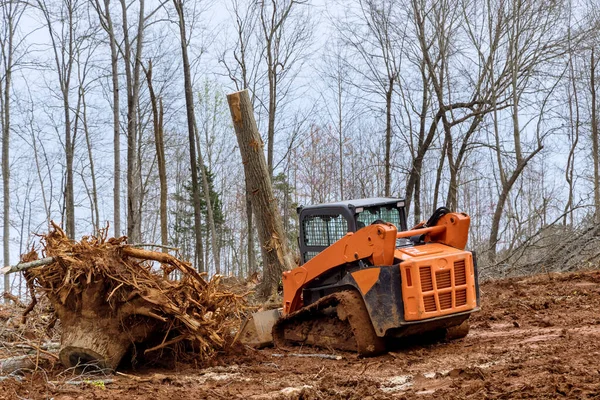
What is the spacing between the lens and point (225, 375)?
21.0ft

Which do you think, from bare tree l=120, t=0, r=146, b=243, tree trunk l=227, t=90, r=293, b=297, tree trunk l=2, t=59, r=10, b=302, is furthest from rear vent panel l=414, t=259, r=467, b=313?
tree trunk l=2, t=59, r=10, b=302

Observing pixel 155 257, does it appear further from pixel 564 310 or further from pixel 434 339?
pixel 564 310

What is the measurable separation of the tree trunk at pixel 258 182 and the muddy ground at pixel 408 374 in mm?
3111

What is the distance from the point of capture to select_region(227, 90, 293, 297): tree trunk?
10852mm

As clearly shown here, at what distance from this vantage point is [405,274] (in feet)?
22.0

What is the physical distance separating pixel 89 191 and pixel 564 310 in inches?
782

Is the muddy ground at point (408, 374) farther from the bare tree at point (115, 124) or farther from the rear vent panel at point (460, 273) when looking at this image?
the bare tree at point (115, 124)

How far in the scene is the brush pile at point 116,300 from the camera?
650 centimetres

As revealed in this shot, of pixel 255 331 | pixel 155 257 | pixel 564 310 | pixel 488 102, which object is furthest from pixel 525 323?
pixel 488 102

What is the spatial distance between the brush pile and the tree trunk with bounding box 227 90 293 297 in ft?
12.9

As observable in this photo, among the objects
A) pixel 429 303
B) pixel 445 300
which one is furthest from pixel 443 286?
pixel 429 303

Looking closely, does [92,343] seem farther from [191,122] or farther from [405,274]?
[191,122]

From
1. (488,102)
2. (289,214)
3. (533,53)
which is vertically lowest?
(289,214)

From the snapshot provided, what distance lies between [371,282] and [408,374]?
1.28m
